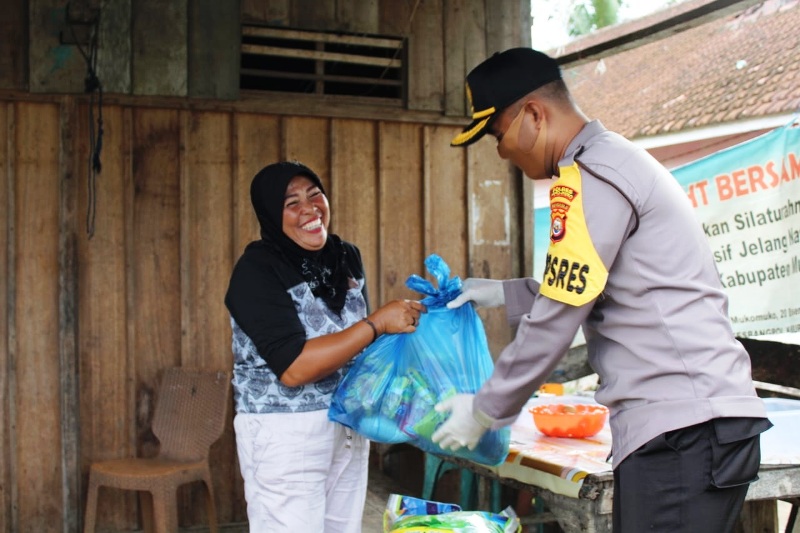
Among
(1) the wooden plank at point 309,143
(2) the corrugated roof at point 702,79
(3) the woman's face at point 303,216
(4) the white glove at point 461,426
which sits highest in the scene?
(2) the corrugated roof at point 702,79

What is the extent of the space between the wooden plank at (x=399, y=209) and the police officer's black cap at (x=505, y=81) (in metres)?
3.10

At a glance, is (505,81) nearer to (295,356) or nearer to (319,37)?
(295,356)

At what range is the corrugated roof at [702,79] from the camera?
32.1ft

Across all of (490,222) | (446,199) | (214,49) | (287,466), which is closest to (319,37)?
(214,49)

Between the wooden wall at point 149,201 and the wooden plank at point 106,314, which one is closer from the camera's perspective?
the wooden wall at point 149,201

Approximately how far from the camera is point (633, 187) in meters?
1.84

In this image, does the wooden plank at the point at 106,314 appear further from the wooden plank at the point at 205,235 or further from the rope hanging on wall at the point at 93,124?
the wooden plank at the point at 205,235

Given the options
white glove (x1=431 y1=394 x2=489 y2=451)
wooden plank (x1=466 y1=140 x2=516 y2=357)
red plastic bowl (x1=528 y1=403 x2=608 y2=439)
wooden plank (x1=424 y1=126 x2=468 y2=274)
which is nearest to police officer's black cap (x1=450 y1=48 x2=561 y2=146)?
white glove (x1=431 y1=394 x2=489 y2=451)

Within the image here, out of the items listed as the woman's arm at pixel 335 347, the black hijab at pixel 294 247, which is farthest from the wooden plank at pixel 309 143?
the woman's arm at pixel 335 347

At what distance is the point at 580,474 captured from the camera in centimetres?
285

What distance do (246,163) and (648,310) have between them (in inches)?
134

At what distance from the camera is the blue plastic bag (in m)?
2.63

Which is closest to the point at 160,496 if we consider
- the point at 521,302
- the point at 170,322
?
the point at 170,322

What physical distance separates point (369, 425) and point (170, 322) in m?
2.39
